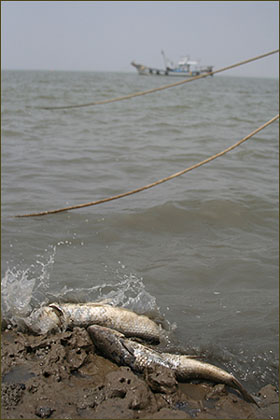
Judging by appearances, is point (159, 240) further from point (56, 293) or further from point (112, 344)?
point (112, 344)

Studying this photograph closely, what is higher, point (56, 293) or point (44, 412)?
point (56, 293)

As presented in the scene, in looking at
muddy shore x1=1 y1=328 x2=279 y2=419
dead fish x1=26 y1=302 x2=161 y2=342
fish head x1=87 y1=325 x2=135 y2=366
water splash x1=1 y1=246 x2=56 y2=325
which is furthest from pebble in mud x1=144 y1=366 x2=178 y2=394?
water splash x1=1 y1=246 x2=56 y2=325

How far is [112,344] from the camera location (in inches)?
106

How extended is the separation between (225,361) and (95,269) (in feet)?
5.91

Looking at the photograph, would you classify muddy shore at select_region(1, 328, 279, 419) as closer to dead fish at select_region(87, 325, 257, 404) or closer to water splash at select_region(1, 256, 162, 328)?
dead fish at select_region(87, 325, 257, 404)

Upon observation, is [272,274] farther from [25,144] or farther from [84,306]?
[25,144]

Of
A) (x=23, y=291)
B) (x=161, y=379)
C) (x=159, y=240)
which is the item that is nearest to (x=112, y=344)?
(x=161, y=379)

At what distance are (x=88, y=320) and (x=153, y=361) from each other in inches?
26.2

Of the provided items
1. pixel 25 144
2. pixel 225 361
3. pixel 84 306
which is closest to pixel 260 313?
pixel 225 361

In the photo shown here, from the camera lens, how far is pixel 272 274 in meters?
4.29

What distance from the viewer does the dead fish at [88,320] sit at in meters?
2.99

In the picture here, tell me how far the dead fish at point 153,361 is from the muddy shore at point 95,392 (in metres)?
0.05

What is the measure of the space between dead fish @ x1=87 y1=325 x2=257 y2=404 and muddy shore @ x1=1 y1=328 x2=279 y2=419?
0.05 m

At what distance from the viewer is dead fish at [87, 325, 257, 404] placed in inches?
99.7
